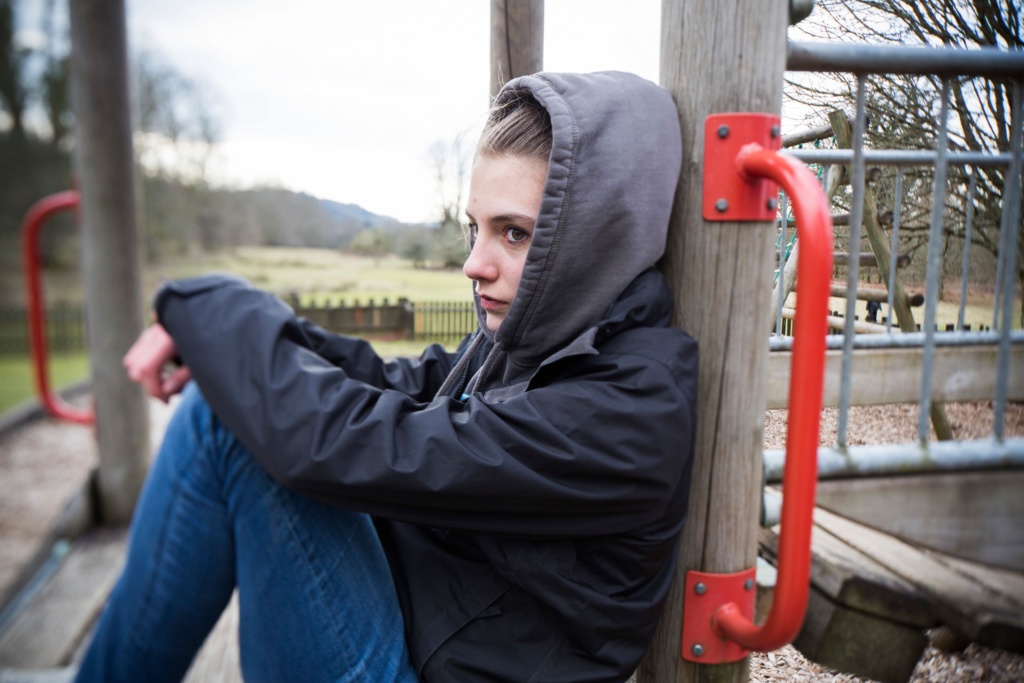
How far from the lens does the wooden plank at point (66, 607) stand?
1892 millimetres

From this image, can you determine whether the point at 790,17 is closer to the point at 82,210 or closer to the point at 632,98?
the point at 632,98

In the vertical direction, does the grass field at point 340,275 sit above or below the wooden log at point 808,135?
below

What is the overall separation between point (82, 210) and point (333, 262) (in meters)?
0.91

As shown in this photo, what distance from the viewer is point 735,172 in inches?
36.6

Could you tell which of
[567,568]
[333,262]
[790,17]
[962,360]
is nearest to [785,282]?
[962,360]

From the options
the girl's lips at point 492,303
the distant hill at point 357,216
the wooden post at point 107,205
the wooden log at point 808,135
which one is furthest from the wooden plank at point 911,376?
the wooden post at point 107,205

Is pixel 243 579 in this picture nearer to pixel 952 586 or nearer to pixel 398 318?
pixel 952 586

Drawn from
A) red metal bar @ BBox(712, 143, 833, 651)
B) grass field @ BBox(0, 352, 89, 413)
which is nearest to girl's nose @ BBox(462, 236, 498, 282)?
red metal bar @ BBox(712, 143, 833, 651)

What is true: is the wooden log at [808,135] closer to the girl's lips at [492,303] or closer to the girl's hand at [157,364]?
the girl's lips at [492,303]

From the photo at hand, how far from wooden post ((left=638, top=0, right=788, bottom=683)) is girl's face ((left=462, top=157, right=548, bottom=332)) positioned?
0.73 feet

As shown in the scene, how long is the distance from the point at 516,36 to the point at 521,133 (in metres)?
0.54

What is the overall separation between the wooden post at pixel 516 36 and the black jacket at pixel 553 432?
50cm

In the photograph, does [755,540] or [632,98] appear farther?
[755,540]

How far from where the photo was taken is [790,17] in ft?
3.13
